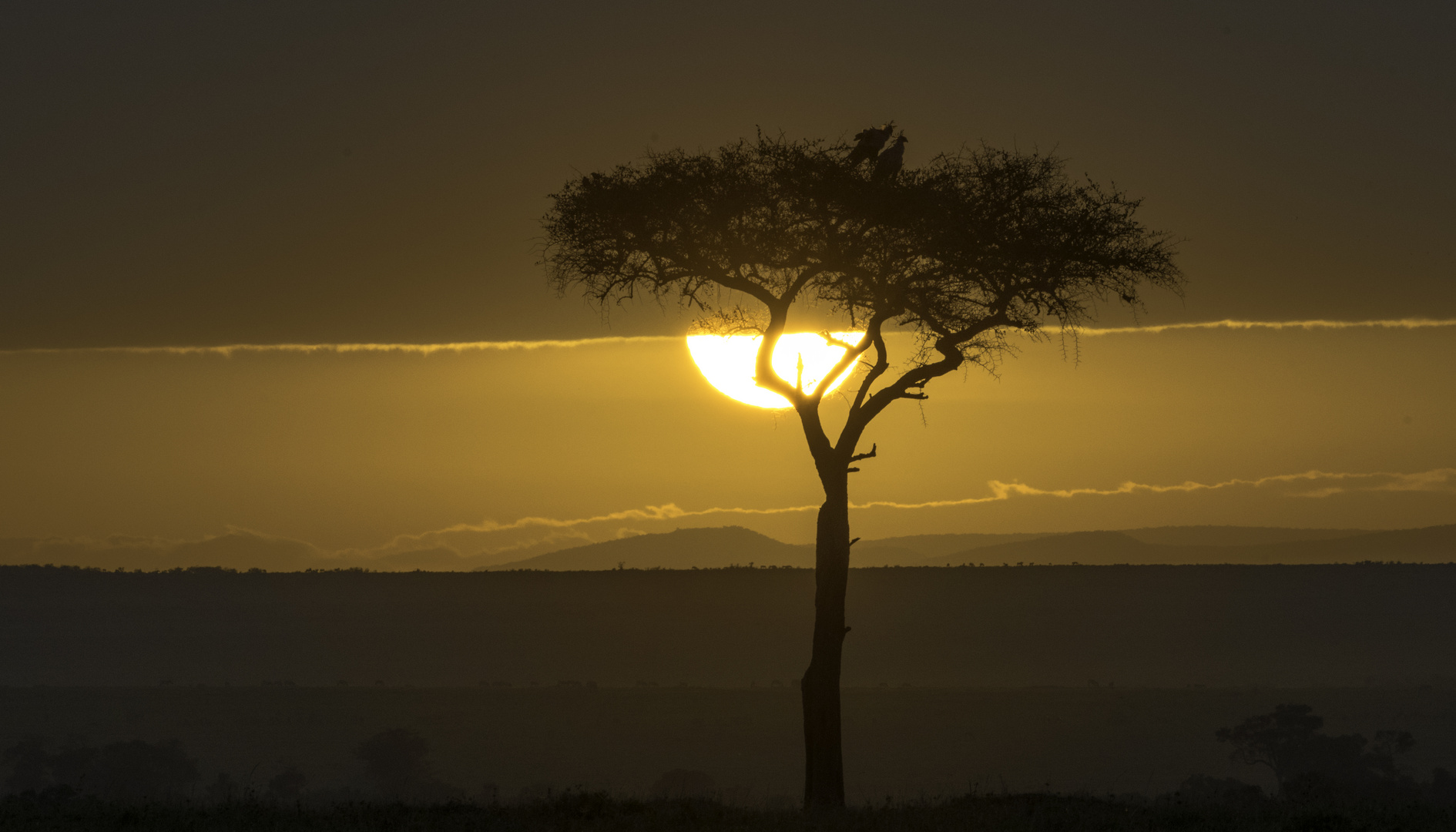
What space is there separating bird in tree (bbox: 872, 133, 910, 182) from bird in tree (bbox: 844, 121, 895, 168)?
0.16 meters

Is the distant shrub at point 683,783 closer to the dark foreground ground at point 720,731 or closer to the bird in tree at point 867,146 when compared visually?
the dark foreground ground at point 720,731

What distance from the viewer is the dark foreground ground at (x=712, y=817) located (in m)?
18.1

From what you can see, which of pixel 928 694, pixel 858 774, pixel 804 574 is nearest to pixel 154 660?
pixel 804 574

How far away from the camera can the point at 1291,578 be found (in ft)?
426

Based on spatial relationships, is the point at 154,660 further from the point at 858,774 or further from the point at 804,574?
the point at 858,774

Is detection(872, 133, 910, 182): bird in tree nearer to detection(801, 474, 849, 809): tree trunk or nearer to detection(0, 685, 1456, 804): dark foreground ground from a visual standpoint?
detection(801, 474, 849, 809): tree trunk

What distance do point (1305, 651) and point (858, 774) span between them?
205 ft

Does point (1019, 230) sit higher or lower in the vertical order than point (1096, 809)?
higher

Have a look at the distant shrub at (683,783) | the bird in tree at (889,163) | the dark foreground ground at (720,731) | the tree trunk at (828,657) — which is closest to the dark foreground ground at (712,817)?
the tree trunk at (828,657)

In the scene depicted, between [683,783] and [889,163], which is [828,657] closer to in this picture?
[889,163]

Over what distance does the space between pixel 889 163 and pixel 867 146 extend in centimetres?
51

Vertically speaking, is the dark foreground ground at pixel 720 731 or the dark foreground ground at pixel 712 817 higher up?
the dark foreground ground at pixel 712 817

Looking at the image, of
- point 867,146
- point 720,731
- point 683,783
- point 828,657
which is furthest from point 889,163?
point 720,731

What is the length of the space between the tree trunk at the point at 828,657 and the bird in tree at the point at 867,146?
18.4ft
